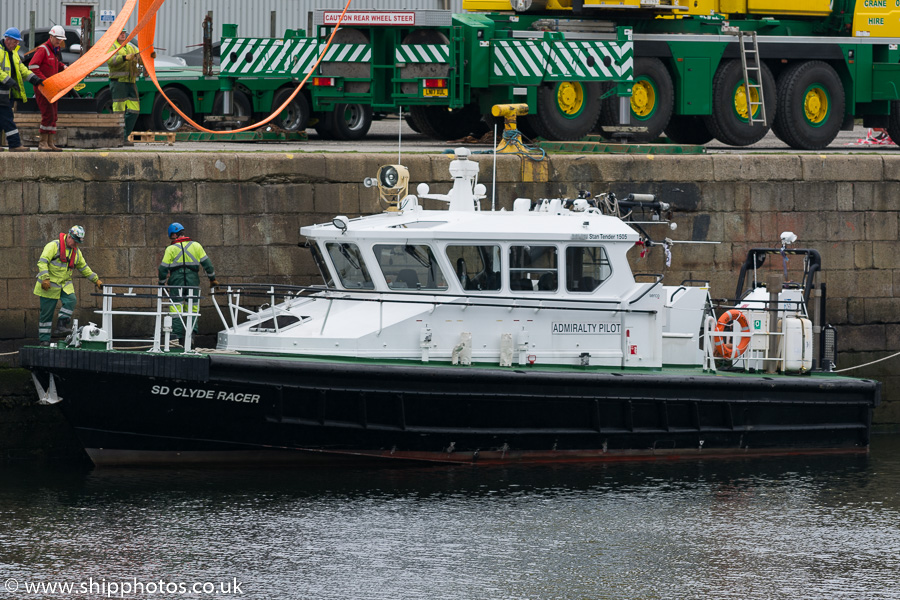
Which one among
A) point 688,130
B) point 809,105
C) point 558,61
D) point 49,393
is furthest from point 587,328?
point 809,105

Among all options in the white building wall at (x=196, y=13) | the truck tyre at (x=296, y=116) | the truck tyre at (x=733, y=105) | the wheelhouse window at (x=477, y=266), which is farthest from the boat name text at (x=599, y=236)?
the white building wall at (x=196, y=13)

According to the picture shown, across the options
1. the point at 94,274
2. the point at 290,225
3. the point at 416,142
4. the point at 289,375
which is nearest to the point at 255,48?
the point at 416,142

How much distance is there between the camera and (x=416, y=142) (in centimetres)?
1669

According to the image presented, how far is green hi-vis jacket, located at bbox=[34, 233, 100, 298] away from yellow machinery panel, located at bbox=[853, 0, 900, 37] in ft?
34.0

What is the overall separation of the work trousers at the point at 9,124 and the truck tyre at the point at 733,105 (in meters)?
8.27

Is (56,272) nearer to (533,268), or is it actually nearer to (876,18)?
(533,268)

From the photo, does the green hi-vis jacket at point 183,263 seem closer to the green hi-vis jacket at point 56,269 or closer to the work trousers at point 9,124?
the green hi-vis jacket at point 56,269

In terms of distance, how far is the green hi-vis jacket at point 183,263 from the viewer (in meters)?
10.8

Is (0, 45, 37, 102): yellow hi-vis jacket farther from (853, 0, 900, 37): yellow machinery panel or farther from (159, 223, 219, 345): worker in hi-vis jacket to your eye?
(853, 0, 900, 37): yellow machinery panel

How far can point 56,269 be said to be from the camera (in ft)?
35.3

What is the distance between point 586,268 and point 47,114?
210 inches

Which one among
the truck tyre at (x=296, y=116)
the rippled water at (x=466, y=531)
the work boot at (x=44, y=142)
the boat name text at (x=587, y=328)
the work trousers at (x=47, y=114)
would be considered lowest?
the rippled water at (x=466, y=531)

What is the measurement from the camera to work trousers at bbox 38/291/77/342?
35.0ft

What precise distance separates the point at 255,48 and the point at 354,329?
23.3 feet
